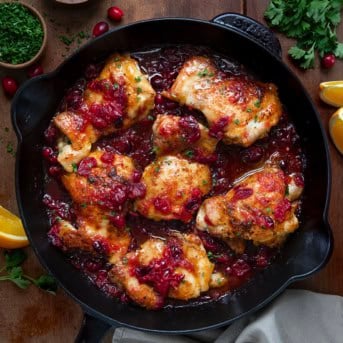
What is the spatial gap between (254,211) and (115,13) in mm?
2043

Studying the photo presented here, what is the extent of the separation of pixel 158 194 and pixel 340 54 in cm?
199

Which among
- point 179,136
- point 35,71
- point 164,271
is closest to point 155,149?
point 179,136

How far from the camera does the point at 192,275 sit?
16.5 feet

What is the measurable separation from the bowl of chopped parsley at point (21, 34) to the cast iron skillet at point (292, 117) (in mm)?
359

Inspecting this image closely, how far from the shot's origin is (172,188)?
5035 millimetres

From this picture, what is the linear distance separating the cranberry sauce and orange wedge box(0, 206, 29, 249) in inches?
10.2

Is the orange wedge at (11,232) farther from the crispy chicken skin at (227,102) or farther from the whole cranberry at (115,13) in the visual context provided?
the whole cranberry at (115,13)

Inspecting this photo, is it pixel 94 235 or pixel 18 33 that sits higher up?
pixel 18 33

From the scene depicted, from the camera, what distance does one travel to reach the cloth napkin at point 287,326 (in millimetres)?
5090

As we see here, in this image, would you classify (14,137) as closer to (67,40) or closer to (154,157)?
(67,40)

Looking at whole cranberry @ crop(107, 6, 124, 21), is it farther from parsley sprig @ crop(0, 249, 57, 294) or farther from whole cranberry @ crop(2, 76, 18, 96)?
parsley sprig @ crop(0, 249, 57, 294)

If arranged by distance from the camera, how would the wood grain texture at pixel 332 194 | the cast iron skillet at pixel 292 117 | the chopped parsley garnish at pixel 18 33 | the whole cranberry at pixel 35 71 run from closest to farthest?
the cast iron skillet at pixel 292 117, the chopped parsley garnish at pixel 18 33, the whole cranberry at pixel 35 71, the wood grain texture at pixel 332 194

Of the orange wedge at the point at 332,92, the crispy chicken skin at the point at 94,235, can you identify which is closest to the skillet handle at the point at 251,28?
the orange wedge at the point at 332,92

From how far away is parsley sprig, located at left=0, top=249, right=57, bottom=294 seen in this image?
532 cm
